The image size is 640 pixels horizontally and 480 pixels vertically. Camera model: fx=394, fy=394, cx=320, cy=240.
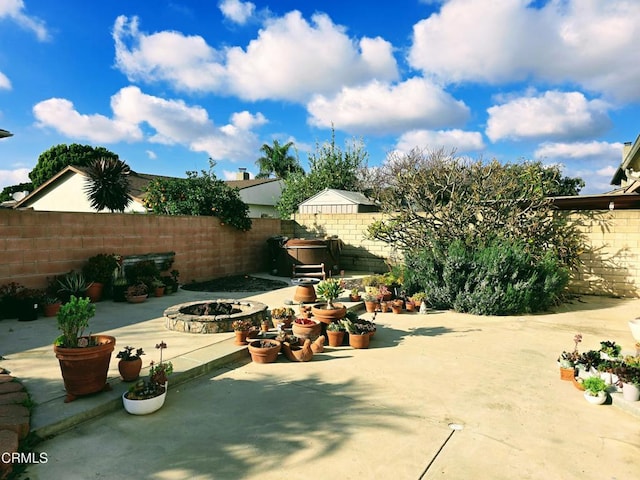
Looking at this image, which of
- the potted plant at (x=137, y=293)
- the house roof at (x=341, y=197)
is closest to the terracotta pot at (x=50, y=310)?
the potted plant at (x=137, y=293)

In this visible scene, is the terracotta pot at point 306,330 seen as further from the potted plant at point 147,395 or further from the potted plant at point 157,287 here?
the potted plant at point 157,287

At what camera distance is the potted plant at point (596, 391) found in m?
3.47

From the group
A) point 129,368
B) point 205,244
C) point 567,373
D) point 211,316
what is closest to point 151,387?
point 129,368

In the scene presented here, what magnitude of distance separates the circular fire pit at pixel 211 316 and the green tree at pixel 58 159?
24.2 m

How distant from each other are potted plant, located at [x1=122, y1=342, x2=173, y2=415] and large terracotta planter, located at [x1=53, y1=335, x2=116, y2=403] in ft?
0.94

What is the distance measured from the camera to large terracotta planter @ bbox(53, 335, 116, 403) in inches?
126

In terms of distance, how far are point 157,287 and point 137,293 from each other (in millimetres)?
611

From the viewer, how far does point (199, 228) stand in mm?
10133

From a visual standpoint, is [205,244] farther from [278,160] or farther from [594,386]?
[278,160]

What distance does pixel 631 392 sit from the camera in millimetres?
3406

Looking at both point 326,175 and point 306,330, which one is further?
point 326,175

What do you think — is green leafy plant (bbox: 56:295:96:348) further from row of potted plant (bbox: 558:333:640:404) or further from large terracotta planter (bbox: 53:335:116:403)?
row of potted plant (bbox: 558:333:640:404)

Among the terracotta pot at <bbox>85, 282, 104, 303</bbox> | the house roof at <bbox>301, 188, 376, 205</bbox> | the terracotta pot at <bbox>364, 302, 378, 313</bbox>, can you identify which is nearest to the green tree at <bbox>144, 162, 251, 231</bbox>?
the terracotta pot at <bbox>85, 282, 104, 303</bbox>

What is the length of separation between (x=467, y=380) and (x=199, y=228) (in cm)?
786
